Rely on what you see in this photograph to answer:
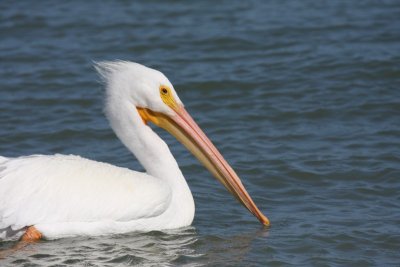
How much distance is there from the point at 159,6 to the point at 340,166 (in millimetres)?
6065

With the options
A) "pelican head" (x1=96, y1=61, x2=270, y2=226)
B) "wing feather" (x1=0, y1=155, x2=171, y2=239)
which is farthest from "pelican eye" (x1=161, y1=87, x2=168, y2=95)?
"wing feather" (x1=0, y1=155, x2=171, y2=239)

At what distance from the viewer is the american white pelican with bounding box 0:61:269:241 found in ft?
20.8

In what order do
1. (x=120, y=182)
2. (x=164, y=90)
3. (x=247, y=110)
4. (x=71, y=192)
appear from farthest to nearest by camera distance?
(x=247, y=110)
(x=164, y=90)
(x=120, y=182)
(x=71, y=192)

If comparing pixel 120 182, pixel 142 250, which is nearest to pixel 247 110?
pixel 120 182

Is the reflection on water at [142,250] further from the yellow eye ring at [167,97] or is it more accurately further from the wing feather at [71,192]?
the yellow eye ring at [167,97]

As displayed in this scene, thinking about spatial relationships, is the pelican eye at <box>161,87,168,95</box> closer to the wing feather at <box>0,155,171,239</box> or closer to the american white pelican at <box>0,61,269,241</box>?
the american white pelican at <box>0,61,269,241</box>

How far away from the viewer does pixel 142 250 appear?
6.50 m

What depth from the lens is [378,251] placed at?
6516 mm

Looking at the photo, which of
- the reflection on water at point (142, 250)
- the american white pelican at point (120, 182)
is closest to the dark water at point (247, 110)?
the reflection on water at point (142, 250)

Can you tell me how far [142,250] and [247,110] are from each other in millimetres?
3561

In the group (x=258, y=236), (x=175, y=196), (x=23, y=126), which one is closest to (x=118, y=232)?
(x=175, y=196)

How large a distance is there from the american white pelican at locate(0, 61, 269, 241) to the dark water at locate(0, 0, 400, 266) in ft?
0.48

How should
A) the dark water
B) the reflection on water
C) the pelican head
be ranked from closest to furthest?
1. the reflection on water
2. the dark water
3. the pelican head

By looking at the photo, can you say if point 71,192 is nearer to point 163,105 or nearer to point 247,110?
point 163,105
